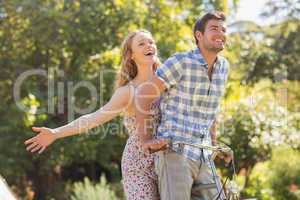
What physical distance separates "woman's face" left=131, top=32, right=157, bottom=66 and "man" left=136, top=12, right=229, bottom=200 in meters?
0.26

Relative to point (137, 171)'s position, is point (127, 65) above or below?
above

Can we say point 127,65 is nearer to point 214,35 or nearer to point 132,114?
point 132,114

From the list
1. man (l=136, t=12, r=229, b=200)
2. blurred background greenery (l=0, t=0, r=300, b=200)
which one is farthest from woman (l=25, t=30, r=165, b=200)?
blurred background greenery (l=0, t=0, r=300, b=200)

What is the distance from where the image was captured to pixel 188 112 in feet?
10.2

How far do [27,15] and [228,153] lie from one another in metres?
7.49

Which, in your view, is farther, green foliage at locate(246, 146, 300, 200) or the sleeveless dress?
green foliage at locate(246, 146, 300, 200)

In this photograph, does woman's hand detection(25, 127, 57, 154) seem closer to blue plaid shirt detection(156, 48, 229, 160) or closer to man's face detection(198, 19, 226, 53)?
blue plaid shirt detection(156, 48, 229, 160)

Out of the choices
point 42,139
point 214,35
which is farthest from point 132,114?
point 214,35

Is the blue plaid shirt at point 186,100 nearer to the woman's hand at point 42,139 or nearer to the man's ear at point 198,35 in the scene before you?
the man's ear at point 198,35

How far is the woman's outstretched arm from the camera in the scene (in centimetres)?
312

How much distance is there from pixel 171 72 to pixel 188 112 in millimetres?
239

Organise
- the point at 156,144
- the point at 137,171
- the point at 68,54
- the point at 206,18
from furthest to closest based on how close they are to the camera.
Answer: the point at 68,54 → the point at 137,171 → the point at 206,18 → the point at 156,144

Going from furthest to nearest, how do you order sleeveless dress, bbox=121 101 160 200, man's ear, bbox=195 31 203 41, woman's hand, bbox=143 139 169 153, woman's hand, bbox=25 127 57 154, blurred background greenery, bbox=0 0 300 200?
blurred background greenery, bbox=0 0 300 200 < sleeveless dress, bbox=121 101 160 200 < man's ear, bbox=195 31 203 41 < woman's hand, bbox=25 127 57 154 < woman's hand, bbox=143 139 169 153

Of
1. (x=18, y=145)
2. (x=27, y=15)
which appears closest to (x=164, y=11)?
(x=27, y=15)
